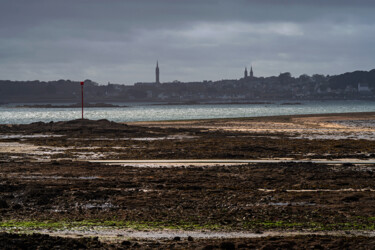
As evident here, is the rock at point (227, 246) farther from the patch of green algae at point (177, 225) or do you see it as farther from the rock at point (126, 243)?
the rock at point (126, 243)

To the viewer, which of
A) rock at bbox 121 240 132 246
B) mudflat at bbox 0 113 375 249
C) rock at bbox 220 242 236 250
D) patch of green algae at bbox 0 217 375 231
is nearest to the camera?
rock at bbox 220 242 236 250

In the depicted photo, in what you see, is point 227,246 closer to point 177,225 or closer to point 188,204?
point 177,225

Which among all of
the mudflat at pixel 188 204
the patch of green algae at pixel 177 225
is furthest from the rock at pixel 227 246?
the patch of green algae at pixel 177 225

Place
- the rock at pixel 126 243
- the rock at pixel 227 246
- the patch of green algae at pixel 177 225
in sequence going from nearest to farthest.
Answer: the rock at pixel 227 246
the rock at pixel 126 243
the patch of green algae at pixel 177 225

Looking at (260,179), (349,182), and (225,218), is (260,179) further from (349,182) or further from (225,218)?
(225,218)

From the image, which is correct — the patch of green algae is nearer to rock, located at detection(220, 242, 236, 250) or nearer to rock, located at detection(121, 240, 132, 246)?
rock, located at detection(121, 240, 132, 246)

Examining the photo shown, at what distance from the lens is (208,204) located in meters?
11.9

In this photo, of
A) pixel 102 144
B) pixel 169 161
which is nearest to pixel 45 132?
pixel 102 144

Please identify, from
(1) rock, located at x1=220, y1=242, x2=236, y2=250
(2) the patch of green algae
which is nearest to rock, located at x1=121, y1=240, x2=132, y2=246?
(2) the patch of green algae

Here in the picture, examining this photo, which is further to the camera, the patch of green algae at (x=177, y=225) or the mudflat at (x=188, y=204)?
the patch of green algae at (x=177, y=225)

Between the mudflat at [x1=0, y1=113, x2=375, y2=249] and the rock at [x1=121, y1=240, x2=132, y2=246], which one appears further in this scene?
the mudflat at [x1=0, y1=113, x2=375, y2=249]

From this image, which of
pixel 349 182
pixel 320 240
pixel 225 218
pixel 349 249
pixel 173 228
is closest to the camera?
pixel 349 249

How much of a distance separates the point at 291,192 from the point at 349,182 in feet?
8.89

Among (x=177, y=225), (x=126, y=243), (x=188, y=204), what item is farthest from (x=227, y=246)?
(x=188, y=204)
